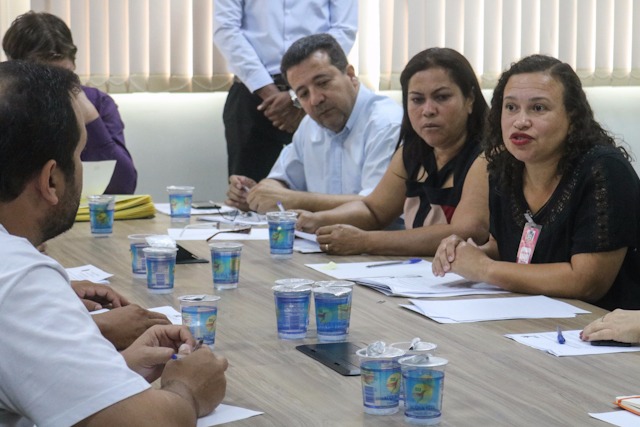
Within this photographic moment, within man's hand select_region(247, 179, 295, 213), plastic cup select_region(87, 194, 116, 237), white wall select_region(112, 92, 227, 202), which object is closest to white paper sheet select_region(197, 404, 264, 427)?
plastic cup select_region(87, 194, 116, 237)

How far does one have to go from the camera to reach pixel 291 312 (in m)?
1.95

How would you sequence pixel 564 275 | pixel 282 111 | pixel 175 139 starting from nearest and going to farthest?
pixel 564 275 < pixel 282 111 < pixel 175 139

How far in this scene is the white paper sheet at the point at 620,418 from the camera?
4.70 ft

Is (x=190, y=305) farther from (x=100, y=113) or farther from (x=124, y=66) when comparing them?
(x=124, y=66)

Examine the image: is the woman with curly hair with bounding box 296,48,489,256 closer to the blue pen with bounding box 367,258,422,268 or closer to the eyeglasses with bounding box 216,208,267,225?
the blue pen with bounding box 367,258,422,268

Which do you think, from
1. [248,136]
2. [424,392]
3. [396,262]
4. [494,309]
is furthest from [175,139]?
[424,392]

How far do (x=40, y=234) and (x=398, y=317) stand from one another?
3.04 ft

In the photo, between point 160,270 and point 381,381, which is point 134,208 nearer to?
point 160,270

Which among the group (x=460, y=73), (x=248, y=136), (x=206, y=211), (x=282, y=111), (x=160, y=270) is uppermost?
(x=460, y=73)

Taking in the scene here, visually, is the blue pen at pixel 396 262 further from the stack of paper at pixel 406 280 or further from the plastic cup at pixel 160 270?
the plastic cup at pixel 160 270

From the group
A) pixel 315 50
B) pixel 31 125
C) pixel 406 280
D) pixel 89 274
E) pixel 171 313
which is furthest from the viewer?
pixel 315 50

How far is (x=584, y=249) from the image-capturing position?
7.95ft

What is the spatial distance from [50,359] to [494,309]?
1241mm

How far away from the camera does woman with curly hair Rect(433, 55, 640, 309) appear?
7.91ft
